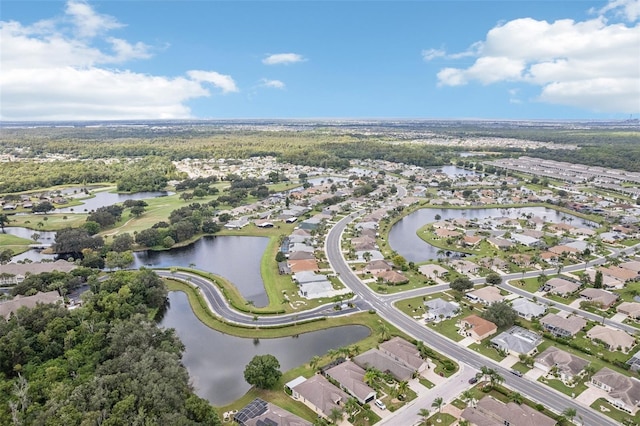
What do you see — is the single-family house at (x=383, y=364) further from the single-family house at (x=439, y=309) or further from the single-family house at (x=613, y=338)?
the single-family house at (x=613, y=338)

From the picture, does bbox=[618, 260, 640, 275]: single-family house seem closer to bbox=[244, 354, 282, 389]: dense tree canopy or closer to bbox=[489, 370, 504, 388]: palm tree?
bbox=[489, 370, 504, 388]: palm tree

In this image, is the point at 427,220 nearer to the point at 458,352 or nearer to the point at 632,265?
the point at 632,265

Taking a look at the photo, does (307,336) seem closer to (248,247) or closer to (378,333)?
(378,333)

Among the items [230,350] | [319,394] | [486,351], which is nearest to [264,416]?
[319,394]

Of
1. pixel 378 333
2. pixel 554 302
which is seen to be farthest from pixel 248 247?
pixel 554 302

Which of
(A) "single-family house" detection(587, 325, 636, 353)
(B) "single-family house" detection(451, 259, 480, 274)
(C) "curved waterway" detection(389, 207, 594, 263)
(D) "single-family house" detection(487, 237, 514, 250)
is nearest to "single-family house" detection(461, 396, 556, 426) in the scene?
(A) "single-family house" detection(587, 325, 636, 353)

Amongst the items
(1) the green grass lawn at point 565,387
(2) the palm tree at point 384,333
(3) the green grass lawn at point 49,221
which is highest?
(3) the green grass lawn at point 49,221

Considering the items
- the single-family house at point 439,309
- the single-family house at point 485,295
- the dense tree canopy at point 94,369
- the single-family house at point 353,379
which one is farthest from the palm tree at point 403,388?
the single-family house at point 485,295
